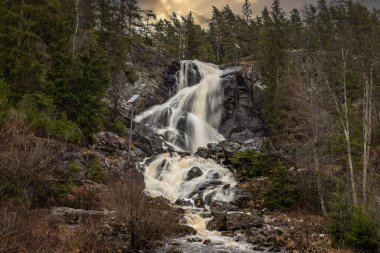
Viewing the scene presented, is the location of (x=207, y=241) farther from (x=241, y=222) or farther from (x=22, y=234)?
(x=22, y=234)

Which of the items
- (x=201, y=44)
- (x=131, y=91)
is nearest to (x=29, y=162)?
(x=131, y=91)

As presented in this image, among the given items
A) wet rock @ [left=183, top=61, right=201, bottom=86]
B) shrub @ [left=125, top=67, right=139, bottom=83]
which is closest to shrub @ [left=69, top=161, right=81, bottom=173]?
shrub @ [left=125, top=67, right=139, bottom=83]

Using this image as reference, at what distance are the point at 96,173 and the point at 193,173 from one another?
319 inches

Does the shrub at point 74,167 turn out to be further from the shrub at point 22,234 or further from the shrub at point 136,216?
the shrub at point 22,234

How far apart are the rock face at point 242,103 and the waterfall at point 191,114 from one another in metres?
1.13

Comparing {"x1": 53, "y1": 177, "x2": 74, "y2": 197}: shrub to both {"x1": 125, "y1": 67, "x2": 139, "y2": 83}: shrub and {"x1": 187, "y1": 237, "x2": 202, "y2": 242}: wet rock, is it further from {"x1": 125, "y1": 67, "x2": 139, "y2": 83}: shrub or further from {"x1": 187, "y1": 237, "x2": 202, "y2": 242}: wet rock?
{"x1": 125, "y1": 67, "x2": 139, "y2": 83}: shrub

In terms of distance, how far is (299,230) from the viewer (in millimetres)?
17703

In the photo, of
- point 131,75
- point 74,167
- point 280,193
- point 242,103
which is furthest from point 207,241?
point 131,75

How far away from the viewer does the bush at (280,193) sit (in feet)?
80.3

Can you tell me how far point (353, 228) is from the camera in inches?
556

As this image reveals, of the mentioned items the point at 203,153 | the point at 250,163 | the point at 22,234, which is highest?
the point at 203,153

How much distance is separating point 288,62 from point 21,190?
43053mm

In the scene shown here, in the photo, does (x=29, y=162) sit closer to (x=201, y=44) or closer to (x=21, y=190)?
(x=21, y=190)

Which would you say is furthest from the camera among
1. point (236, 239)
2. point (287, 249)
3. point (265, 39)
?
point (265, 39)
